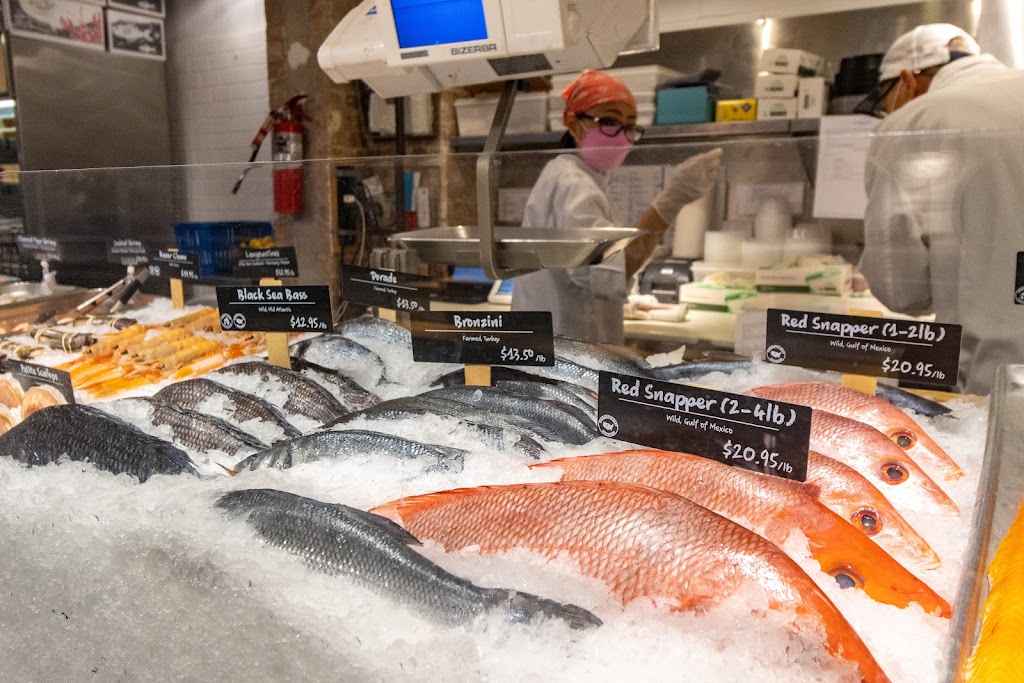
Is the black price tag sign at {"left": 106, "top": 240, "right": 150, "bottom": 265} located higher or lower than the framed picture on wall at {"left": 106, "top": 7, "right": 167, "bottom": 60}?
lower

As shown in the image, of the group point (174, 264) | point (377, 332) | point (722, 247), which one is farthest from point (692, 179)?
point (174, 264)

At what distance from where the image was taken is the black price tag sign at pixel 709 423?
1026mm

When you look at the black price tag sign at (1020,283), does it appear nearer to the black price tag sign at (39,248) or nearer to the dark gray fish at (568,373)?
the dark gray fish at (568,373)

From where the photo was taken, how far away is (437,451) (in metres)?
1.20

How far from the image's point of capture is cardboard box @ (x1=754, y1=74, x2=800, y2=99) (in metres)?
3.94

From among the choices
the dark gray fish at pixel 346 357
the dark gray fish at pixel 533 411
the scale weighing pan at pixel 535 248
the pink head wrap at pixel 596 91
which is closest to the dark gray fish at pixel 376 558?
the dark gray fish at pixel 533 411

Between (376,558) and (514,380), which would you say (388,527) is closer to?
(376,558)

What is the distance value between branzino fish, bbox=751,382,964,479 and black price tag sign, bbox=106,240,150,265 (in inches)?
84.0

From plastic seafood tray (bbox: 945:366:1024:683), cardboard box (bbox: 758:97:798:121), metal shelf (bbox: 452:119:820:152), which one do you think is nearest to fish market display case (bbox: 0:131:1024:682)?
plastic seafood tray (bbox: 945:366:1024:683)

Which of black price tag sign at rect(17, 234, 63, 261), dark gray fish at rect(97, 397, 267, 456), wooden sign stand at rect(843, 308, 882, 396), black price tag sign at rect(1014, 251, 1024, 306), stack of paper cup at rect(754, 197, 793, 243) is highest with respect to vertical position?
stack of paper cup at rect(754, 197, 793, 243)

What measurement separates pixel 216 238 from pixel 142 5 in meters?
4.98

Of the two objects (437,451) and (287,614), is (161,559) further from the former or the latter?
(437,451)

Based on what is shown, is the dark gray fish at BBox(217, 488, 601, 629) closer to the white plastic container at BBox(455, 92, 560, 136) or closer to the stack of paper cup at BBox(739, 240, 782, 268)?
the stack of paper cup at BBox(739, 240, 782, 268)

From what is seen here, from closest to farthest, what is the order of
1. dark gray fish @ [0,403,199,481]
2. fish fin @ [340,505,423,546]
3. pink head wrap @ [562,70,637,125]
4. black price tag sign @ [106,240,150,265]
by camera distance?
fish fin @ [340,505,423,546] → dark gray fish @ [0,403,199,481] → black price tag sign @ [106,240,150,265] → pink head wrap @ [562,70,637,125]
